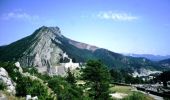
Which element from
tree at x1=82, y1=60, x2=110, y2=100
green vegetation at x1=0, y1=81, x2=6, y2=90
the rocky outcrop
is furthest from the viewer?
tree at x1=82, y1=60, x2=110, y2=100

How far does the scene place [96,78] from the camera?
60.8 m

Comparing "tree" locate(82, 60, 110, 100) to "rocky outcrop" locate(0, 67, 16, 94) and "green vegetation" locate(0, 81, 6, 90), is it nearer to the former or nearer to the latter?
"rocky outcrop" locate(0, 67, 16, 94)

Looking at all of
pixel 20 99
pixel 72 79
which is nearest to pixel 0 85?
pixel 20 99

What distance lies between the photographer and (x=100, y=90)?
59562 mm

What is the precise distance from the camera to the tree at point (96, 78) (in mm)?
59281

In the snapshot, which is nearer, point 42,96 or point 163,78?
point 42,96

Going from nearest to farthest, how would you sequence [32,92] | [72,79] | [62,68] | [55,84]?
[32,92] < [55,84] < [72,79] < [62,68]

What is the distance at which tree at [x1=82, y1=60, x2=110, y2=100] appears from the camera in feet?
194

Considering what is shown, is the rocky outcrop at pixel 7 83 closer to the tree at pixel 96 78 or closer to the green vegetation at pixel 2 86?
the green vegetation at pixel 2 86

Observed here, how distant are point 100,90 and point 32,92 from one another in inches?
814

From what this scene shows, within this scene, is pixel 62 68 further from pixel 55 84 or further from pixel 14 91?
pixel 14 91

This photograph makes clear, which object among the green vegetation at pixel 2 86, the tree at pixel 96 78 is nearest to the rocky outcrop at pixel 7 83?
the green vegetation at pixel 2 86

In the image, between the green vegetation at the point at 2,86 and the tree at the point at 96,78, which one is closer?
the green vegetation at the point at 2,86

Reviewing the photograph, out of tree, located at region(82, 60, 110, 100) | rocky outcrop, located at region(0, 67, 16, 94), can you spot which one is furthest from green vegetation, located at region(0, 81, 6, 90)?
tree, located at region(82, 60, 110, 100)
